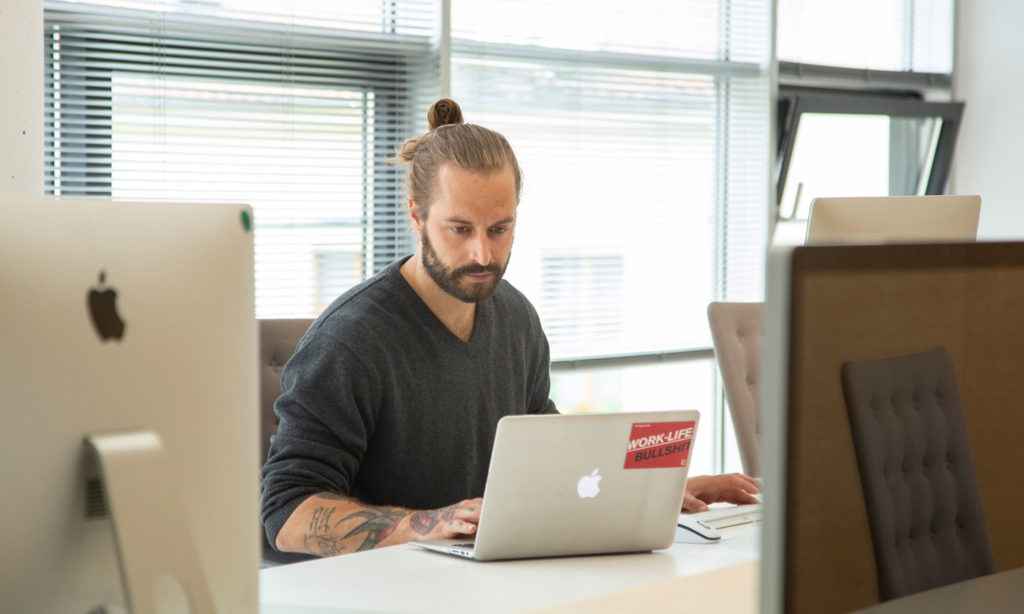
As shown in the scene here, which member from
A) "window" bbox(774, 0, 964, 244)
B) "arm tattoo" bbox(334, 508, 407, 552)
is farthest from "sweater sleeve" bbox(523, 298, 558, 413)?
"window" bbox(774, 0, 964, 244)

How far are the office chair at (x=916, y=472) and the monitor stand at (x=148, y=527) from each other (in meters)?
0.61

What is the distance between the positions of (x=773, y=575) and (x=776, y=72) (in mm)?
3713

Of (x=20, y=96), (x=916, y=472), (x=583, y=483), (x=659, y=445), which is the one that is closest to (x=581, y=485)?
(x=583, y=483)

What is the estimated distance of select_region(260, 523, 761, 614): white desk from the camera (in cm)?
128

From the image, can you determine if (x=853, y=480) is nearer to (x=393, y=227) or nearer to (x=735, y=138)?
(x=393, y=227)

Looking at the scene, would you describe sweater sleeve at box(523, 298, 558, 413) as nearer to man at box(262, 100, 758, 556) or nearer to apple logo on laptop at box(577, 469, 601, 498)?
man at box(262, 100, 758, 556)

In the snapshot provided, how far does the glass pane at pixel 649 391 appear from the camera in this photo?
370 centimetres

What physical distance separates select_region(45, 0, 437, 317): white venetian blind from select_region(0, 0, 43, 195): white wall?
17.7 inches

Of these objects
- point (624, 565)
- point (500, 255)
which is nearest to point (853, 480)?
point (624, 565)

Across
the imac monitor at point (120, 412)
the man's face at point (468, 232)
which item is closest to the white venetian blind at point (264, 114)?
the man's face at point (468, 232)

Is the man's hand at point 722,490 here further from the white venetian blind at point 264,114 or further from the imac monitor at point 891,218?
the white venetian blind at point 264,114

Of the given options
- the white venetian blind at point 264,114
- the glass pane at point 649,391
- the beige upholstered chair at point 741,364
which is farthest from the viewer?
the glass pane at point 649,391

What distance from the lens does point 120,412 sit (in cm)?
93

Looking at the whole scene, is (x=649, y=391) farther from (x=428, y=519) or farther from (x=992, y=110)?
(x=428, y=519)
